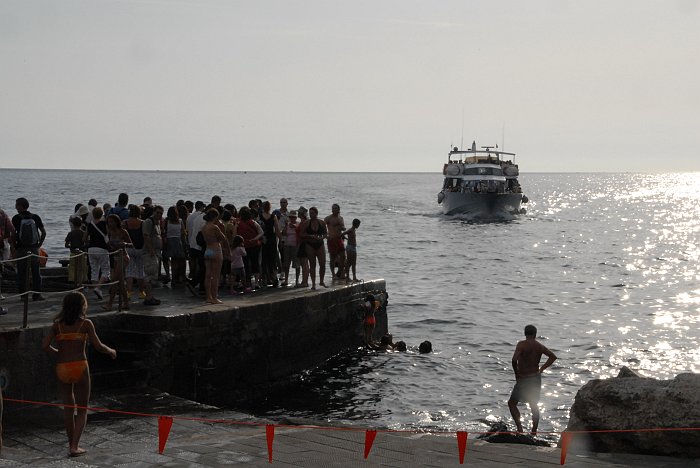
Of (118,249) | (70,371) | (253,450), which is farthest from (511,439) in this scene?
(118,249)

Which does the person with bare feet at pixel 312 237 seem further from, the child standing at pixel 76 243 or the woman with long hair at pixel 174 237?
the child standing at pixel 76 243

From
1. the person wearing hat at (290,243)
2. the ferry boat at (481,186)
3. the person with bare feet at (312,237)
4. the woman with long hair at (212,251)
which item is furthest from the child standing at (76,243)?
the ferry boat at (481,186)

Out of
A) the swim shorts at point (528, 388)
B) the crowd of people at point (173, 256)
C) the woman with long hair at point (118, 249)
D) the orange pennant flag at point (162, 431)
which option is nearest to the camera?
the crowd of people at point (173, 256)

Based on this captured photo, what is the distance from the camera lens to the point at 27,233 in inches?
531

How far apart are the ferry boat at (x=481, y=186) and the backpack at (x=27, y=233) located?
60.9 meters

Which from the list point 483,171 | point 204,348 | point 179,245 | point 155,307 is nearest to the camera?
point 204,348

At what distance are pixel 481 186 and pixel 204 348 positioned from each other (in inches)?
2412

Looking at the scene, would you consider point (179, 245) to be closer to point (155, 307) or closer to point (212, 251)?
point (212, 251)

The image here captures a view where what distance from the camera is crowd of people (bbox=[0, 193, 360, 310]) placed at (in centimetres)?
1342

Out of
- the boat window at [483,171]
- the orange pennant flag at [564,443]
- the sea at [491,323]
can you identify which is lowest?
the sea at [491,323]

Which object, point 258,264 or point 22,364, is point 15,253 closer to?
point 22,364

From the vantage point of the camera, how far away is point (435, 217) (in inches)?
3260

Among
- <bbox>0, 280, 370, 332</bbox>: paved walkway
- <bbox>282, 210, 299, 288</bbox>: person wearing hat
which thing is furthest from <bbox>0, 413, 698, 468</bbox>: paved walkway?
<bbox>282, 210, 299, 288</bbox>: person wearing hat

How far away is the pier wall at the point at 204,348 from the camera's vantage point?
1105 cm
